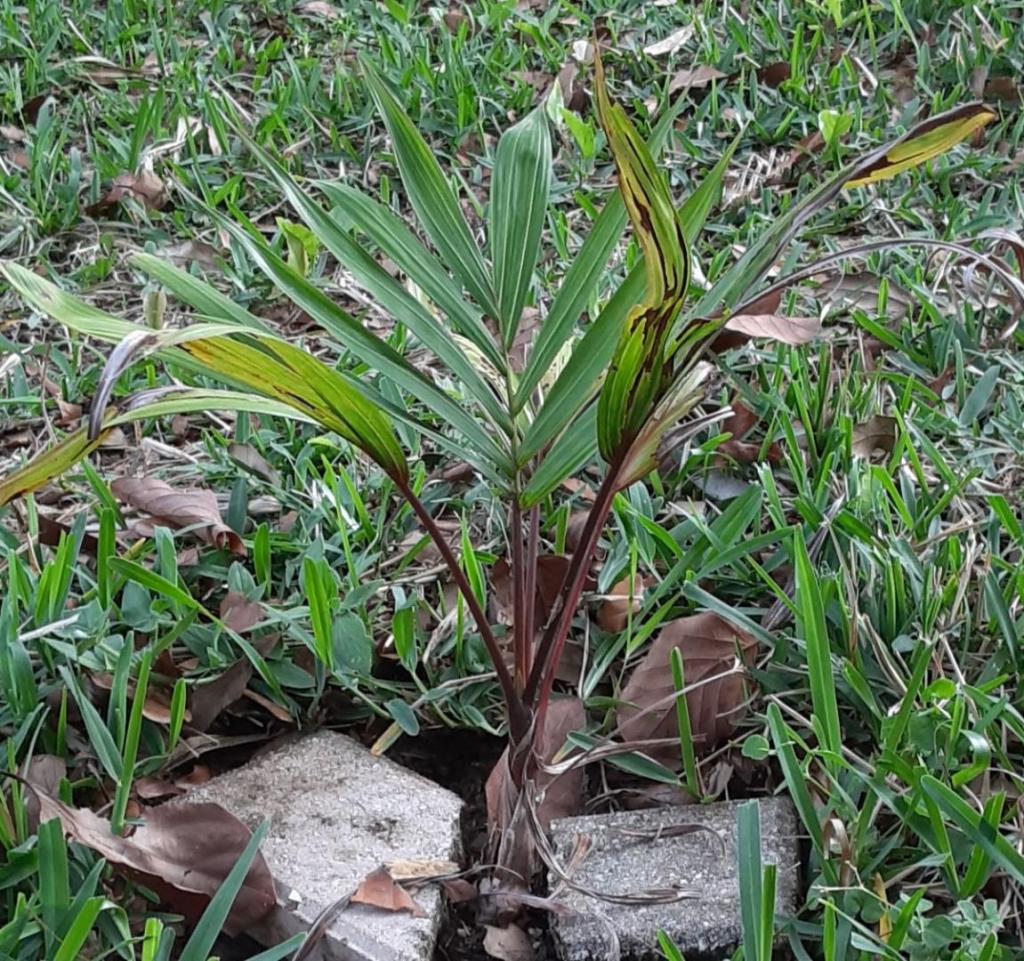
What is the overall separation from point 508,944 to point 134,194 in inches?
64.7

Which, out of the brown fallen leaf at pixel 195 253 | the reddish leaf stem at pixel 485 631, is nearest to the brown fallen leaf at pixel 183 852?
the reddish leaf stem at pixel 485 631

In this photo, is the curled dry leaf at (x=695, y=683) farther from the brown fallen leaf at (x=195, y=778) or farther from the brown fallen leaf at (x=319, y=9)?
the brown fallen leaf at (x=319, y=9)

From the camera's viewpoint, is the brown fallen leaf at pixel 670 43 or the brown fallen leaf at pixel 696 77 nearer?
the brown fallen leaf at pixel 696 77

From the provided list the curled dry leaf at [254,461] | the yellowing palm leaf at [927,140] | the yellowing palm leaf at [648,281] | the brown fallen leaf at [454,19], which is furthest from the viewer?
the brown fallen leaf at [454,19]

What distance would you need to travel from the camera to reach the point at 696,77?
8.05ft

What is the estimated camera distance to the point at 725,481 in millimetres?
1549

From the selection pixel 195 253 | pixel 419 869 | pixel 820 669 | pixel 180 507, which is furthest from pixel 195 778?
pixel 195 253

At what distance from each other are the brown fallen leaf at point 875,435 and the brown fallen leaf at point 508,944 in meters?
0.77

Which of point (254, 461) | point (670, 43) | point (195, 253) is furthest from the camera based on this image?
point (670, 43)

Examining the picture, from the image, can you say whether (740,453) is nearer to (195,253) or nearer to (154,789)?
(154,789)

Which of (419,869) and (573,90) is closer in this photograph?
(419,869)

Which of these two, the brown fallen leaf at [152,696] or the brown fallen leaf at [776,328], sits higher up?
the brown fallen leaf at [776,328]

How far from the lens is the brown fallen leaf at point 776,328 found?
1.58m

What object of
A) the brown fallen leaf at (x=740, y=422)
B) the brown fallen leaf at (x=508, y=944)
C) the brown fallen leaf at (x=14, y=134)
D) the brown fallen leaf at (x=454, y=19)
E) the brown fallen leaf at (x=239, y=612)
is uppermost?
the brown fallen leaf at (x=454, y=19)
